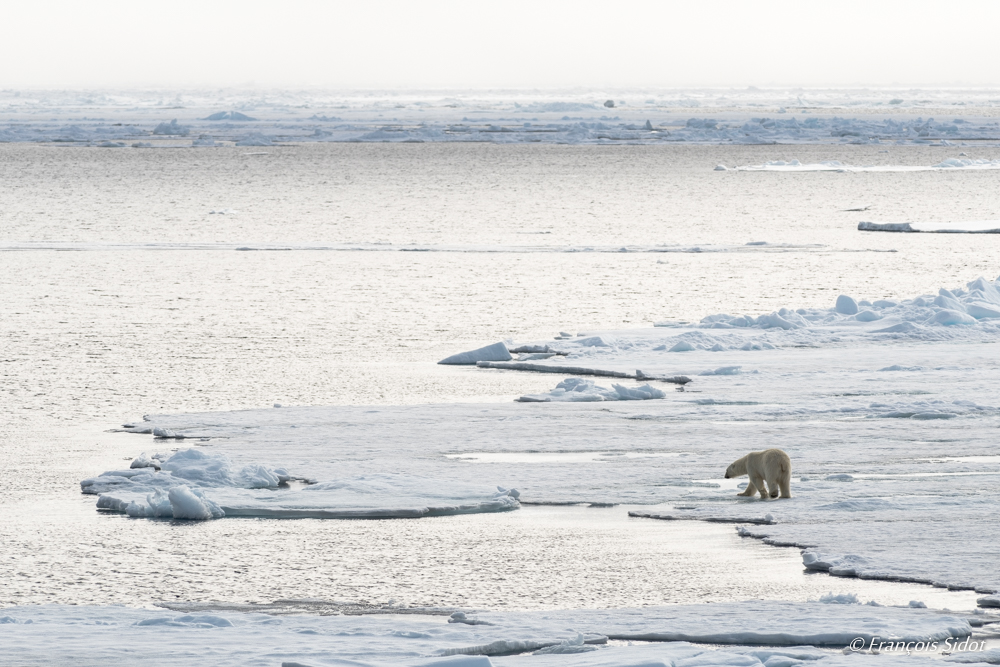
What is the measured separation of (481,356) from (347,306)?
14.5 feet

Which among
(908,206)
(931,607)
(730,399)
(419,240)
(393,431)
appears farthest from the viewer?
(908,206)

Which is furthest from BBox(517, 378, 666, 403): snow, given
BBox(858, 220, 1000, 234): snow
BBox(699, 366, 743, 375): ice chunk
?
BBox(858, 220, 1000, 234): snow

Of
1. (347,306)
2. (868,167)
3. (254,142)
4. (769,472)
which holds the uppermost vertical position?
(254,142)

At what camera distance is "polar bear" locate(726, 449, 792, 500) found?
7188mm

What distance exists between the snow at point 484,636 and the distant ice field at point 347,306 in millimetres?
347

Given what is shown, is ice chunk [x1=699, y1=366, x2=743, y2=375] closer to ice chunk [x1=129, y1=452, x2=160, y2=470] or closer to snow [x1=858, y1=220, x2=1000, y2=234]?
ice chunk [x1=129, y1=452, x2=160, y2=470]

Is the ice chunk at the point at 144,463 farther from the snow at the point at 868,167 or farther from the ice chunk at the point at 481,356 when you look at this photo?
the snow at the point at 868,167

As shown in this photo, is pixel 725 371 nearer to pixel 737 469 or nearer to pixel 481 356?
pixel 481 356

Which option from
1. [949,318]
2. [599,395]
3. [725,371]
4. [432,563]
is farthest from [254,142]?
[432,563]

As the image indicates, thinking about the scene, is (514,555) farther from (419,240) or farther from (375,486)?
(419,240)

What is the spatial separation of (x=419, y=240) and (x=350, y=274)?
23.9 feet

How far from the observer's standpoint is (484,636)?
16.6 ft

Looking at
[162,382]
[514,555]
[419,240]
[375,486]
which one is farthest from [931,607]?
[419,240]

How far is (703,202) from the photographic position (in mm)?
41312
